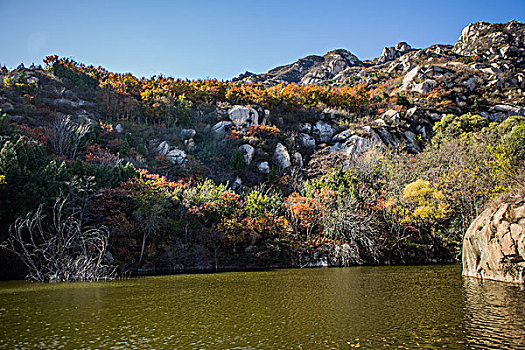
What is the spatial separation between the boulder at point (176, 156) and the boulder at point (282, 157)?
12067mm

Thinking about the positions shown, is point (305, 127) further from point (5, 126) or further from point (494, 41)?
point (494, 41)

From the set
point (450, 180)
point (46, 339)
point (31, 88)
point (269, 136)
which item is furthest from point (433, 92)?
point (46, 339)

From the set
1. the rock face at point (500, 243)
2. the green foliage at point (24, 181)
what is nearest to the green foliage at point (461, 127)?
the rock face at point (500, 243)

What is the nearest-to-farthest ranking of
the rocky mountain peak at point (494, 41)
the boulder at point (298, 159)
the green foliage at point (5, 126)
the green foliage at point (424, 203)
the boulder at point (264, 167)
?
the green foliage at point (424, 203), the green foliage at point (5, 126), the boulder at point (264, 167), the boulder at point (298, 159), the rocky mountain peak at point (494, 41)

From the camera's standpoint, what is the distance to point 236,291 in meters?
15.4

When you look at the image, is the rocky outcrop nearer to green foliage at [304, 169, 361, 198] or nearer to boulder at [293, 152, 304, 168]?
boulder at [293, 152, 304, 168]

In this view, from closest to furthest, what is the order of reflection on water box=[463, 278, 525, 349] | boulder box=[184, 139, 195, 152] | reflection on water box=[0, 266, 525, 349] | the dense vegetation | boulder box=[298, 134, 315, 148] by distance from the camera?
reflection on water box=[463, 278, 525, 349], reflection on water box=[0, 266, 525, 349], the dense vegetation, boulder box=[184, 139, 195, 152], boulder box=[298, 134, 315, 148]

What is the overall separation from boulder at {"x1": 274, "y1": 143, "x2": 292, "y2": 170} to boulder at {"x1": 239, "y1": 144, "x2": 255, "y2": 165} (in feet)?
10.8

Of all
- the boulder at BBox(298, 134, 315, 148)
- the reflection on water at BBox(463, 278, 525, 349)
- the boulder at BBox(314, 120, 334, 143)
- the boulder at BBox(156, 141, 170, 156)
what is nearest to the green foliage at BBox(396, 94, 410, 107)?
the boulder at BBox(314, 120, 334, 143)

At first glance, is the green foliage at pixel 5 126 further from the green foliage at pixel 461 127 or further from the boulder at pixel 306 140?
the green foliage at pixel 461 127

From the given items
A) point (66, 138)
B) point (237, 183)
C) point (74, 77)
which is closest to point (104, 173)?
point (66, 138)

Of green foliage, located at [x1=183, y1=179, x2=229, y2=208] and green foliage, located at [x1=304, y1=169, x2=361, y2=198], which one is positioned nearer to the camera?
green foliage, located at [x1=183, y1=179, x2=229, y2=208]

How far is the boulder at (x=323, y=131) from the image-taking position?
167 ft

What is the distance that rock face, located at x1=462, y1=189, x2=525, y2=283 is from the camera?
15562 mm
